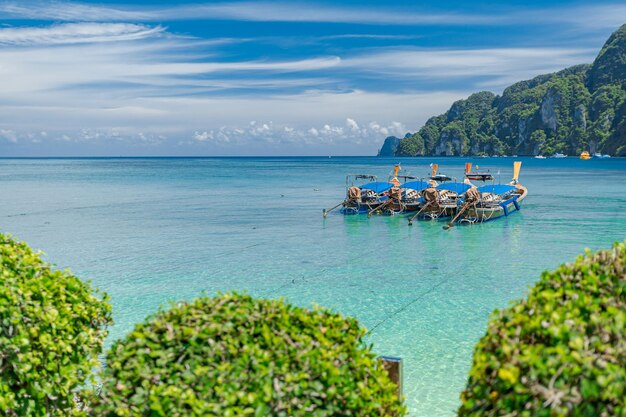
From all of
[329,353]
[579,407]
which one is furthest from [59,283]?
[579,407]

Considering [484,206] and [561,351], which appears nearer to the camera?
[561,351]

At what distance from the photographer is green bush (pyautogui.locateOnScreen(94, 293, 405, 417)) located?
145 inches

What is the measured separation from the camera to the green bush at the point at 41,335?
4.67 metres

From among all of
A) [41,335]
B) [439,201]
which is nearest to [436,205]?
[439,201]

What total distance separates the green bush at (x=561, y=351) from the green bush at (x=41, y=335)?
3.41 metres

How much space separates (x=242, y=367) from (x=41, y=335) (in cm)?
204

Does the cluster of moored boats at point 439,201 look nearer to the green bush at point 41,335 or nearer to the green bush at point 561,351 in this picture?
the green bush at point 41,335

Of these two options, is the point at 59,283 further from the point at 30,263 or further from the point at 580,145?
the point at 580,145

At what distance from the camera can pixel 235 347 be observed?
3895 mm

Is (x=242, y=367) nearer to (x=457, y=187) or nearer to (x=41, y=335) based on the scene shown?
(x=41, y=335)

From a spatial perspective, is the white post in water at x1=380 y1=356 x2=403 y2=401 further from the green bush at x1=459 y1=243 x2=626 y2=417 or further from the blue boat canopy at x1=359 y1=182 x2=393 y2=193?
the blue boat canopy at x1=359 y1=182 x2=393 y2=193

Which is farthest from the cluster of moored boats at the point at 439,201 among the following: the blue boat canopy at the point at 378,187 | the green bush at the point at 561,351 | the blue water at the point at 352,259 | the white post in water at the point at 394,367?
the green bush at the point at 561,351

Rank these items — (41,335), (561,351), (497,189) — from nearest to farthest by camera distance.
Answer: (561,351) → (41,335) → (497,189)

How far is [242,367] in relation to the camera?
3.79 meters
